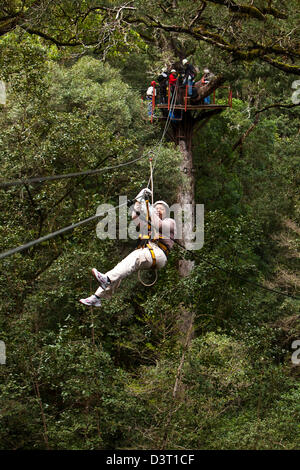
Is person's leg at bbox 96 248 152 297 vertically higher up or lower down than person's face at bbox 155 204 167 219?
lower down

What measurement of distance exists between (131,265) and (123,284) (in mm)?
6859

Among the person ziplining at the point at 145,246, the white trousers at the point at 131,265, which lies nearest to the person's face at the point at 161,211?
the person ziplining at the point at 145,246

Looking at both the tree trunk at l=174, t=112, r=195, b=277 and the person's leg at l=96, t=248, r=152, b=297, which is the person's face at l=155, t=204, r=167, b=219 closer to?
the person's leg at l=96, t=248, r=152, b=297

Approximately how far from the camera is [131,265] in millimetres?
6434

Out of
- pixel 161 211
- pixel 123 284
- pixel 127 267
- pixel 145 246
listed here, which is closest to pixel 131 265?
pixel 127 267

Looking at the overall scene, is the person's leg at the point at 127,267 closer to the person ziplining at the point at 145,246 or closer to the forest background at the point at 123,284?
the person ziplining at the point at 145,246

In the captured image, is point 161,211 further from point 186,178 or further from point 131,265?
point 186,178

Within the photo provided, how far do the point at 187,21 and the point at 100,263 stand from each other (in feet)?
14.6

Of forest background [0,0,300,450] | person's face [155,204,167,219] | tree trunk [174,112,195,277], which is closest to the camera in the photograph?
person's face [155,204,167,219]

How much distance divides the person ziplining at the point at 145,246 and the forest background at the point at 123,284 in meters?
3.01

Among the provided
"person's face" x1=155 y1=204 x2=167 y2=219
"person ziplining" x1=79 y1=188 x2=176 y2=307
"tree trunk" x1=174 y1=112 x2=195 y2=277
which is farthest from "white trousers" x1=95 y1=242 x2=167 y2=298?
"tree trunk" x1=174 y1=112 x2=195 y2=277

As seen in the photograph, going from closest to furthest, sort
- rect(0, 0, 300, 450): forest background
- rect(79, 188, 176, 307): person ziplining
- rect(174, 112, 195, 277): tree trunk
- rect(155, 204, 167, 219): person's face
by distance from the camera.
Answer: rect(79, 188, 176, 307): person ziplining, rect(155, 204, 167, 219): person's face, rect(0, 0, 300, 450): forest background, rect(174, 112, 195, 277): tree trunk

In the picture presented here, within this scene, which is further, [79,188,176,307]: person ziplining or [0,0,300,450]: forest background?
[0,0,300,450]: forest background

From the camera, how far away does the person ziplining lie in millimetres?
6340
